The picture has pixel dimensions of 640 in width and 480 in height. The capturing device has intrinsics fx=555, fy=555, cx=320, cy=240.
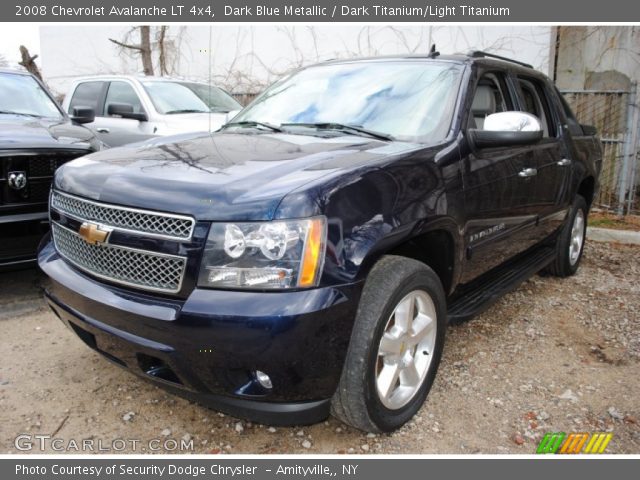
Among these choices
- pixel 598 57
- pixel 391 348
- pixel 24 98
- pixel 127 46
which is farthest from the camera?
pixel 127 46

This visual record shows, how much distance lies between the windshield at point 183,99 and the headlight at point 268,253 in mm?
5526

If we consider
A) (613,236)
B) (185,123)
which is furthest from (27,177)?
(613,236)

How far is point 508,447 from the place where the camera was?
8.52 feet

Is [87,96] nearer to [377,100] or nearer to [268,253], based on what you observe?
[377,100]

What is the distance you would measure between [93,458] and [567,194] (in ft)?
12.9

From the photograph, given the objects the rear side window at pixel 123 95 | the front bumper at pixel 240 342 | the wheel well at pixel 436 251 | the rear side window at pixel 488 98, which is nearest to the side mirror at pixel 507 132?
the rear side window at pixel 488 98

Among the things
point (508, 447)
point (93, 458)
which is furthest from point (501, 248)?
point (93, 458)

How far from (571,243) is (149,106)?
5.39 meters

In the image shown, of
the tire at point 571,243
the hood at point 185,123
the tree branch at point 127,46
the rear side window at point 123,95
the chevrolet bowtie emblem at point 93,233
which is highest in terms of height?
the tree branch at point 127,46

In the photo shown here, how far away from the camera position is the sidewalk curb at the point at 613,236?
6.52 m

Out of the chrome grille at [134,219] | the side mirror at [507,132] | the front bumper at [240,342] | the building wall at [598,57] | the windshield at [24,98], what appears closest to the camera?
the front bumper at [240,342]

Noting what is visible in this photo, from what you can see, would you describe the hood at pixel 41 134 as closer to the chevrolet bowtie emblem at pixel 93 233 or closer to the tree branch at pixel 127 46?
the chevrolet bowtie emblem at pixel 93 233

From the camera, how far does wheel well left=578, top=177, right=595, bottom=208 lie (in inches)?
203

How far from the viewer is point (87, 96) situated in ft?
27.4
